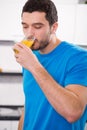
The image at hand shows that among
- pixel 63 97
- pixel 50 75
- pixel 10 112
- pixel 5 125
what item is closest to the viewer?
pixel 63 97

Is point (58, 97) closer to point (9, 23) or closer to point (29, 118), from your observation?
point (29, 118)

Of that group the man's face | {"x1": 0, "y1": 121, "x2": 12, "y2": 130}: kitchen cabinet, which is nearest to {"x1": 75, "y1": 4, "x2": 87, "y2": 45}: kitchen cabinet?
{"x1": 0, "y1": 121, "x2": 12, "y2": 130}: kitchen cabinet

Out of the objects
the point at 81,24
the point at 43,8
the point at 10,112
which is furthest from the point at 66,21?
the point at 43,8

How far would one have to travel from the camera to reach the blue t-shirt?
1063 millimetres

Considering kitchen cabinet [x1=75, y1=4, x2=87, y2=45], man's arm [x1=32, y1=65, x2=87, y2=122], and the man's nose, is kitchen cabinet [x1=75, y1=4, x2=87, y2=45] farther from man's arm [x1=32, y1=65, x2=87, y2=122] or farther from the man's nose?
man's arm [x1=32, y1=65, x2=87, y2=122]

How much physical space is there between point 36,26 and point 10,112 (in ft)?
5.66

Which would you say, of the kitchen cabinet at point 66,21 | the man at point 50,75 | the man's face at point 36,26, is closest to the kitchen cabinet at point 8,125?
the kitchen cabinet at point 66,21

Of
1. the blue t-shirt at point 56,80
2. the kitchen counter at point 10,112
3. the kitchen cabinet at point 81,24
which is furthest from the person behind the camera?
the kitchen cabinet at point 81,24

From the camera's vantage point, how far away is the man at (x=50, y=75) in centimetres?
97

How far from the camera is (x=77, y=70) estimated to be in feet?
3.44

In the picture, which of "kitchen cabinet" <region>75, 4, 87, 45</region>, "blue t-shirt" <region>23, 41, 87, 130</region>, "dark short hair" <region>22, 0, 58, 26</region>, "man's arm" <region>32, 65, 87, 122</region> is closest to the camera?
"man's arm" <region>32, 65, 87, 122</region>

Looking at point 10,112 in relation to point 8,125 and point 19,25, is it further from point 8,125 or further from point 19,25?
point 19,25

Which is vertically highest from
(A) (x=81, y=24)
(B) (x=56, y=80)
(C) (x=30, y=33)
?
(C) (x=30, y=33)

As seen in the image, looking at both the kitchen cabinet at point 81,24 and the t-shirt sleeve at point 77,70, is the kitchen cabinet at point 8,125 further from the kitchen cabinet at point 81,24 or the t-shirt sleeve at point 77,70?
the t-shirt sleeve at point 77,70
